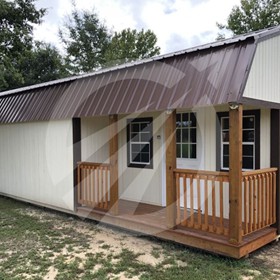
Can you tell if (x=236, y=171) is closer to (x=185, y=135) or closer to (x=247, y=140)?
(x=247, y=140)

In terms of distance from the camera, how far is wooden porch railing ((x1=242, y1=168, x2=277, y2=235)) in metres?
4.16

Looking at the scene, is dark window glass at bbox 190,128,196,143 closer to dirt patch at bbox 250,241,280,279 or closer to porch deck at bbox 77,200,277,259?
porch deck at bbox 77,200,277,259

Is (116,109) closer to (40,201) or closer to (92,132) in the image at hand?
(92,132)

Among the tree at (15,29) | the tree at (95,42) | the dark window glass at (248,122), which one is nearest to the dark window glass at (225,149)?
the dark window glass at (248,122)

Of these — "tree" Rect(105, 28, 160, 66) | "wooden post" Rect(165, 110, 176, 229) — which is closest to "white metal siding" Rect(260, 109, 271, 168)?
"wooden post" Rect(165, 110, 176, 229)

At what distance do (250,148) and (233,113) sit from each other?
61.7 inches

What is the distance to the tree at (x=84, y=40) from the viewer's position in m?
25.8

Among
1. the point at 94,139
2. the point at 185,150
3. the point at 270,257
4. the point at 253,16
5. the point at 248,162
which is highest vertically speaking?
the point at 253,16

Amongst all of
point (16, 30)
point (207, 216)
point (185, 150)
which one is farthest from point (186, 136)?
point (16, 30)

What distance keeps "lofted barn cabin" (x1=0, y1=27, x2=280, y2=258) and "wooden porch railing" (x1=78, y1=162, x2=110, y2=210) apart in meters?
0.02

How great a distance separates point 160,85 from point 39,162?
13.3 feet

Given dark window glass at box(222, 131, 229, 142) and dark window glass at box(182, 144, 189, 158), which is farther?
dark window glass at box(182, 144, 189, 158)

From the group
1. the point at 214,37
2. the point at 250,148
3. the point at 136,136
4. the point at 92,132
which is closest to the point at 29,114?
the point at 92,132

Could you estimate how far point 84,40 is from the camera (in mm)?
26000
